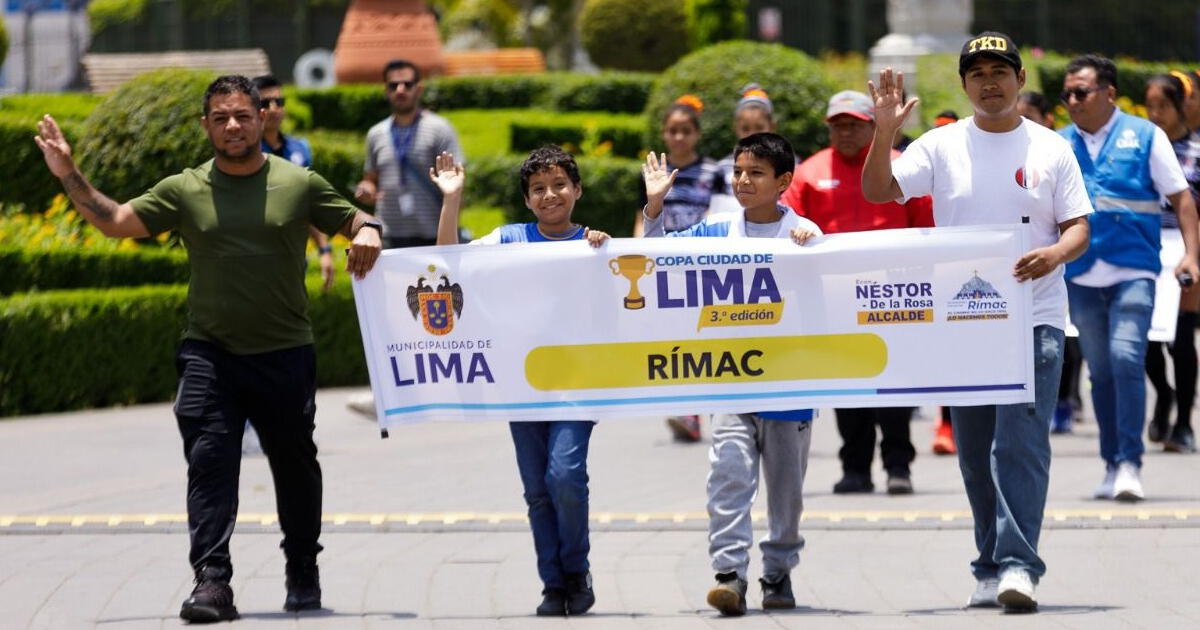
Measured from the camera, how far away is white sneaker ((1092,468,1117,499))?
9156mm

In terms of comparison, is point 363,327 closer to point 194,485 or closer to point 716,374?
point 194,485

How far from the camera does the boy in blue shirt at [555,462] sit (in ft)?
22.3

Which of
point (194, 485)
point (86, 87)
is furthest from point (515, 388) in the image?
point (86, 87)

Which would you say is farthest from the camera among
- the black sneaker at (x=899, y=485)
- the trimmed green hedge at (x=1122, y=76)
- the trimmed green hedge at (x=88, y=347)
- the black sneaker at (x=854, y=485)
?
the trimmed green hedge at (x=1122, y=76)

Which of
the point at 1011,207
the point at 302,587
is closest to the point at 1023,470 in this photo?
the point at 1011,207

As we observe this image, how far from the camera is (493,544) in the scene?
8.40m

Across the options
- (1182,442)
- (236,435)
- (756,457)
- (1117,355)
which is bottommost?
(1182,442)

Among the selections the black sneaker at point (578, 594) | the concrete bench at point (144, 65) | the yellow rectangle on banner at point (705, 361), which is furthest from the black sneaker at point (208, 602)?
the concrete bench at point (144, 65)

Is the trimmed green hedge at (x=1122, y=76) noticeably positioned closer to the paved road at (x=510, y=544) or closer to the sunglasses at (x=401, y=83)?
the paved road at (x=510, y=544)

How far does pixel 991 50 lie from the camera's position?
6.71 metres

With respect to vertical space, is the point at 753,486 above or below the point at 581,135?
below

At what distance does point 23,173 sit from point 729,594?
13809 mm

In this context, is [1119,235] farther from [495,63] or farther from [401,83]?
[495,63]

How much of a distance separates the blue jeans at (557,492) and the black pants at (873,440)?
2.90m
